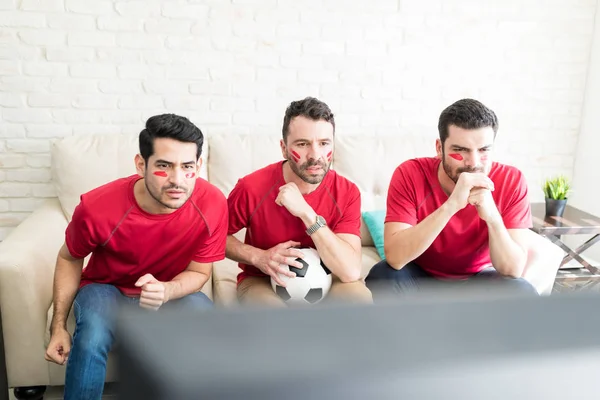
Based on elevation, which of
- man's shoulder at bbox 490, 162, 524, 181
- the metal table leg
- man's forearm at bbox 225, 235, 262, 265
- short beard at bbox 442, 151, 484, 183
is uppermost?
short beard at bbox 442, 151, 484, 183

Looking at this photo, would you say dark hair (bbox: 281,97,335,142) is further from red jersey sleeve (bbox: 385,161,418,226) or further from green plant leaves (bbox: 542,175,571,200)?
green plant leaves (bbox: 542,175,571,200)

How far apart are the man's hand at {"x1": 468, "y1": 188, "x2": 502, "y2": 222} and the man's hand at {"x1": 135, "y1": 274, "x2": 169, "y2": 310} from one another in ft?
3.21

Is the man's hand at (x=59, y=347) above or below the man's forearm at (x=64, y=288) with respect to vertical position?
below

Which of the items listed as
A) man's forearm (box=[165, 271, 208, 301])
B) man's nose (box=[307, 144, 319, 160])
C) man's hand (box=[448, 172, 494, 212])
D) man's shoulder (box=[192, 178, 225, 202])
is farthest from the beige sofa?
man's nose (box=[307, 144, 319, 160])

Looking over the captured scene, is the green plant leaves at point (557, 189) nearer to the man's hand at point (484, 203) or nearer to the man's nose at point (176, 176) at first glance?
the man's hand at point (484, 203)

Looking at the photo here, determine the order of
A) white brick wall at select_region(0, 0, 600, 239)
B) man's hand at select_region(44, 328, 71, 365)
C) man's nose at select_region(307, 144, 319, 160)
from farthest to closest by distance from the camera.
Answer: white brick wall at select_region(0, 0, 600, 239)
man's nose at select_region(307, 144, 319, 160)
man's hand at select_region(44, 328, 71, 365)

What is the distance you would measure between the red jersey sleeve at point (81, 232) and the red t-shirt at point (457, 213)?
3.14 ft

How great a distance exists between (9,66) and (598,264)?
10.2 ft

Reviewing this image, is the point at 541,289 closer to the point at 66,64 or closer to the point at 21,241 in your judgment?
the point at 21,241

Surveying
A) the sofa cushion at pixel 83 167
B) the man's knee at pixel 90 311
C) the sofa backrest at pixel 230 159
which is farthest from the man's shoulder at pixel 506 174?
the sofa cushion at pixel 83 167

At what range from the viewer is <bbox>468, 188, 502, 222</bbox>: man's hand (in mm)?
1891

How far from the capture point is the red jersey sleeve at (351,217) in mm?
2070

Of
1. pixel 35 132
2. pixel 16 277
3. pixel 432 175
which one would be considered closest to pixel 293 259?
pixel 432 175

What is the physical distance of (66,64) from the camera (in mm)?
2781
